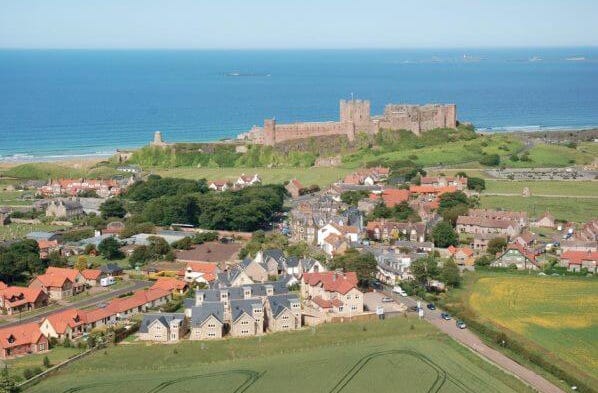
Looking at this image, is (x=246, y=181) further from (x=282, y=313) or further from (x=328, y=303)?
(x=282, y=313)

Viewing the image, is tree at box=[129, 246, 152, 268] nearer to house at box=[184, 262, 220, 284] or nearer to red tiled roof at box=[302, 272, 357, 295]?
house at box=[184, 262, 220, 284]

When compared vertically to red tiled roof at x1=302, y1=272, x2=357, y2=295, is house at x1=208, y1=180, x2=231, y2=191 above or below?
below

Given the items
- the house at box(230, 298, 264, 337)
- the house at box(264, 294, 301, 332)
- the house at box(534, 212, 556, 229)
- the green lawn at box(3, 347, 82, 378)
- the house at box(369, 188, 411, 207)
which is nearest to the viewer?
the green lawn at box(3, 347, 82, 378)

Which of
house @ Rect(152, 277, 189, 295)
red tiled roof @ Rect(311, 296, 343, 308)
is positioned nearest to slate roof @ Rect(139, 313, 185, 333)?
house @ Rect(152, 277, 189, 295)

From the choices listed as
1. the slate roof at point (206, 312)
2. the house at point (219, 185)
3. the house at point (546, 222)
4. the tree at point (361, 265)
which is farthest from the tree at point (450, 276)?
the house at point (219, 185)

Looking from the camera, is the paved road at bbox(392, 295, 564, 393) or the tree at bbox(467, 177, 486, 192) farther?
the tree at bbox(467, 177, 486, 192)

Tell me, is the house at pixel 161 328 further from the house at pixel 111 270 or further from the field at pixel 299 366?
the house at pixel 111 270
